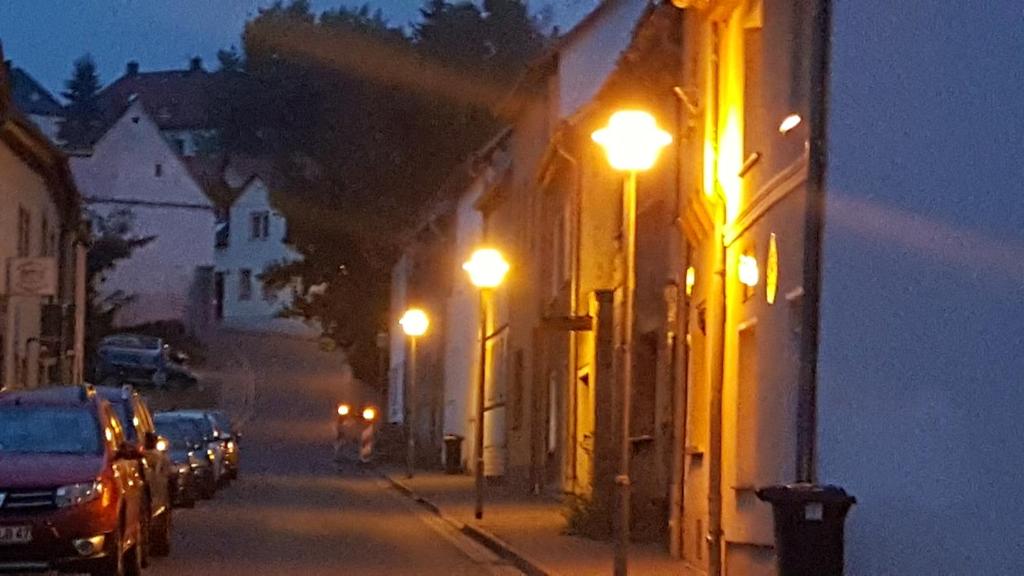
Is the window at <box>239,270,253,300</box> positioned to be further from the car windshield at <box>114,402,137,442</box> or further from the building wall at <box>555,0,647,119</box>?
the car windshield at <box>114,402,137,442</box>

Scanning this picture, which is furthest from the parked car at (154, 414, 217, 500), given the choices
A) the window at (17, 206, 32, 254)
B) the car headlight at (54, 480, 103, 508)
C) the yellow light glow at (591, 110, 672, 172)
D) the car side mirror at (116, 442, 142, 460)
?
the yellow light glow at (591, 110, 672, 172)

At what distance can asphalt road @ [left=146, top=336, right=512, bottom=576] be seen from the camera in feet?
64.4

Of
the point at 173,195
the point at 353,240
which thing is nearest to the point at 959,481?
the point at 353,240

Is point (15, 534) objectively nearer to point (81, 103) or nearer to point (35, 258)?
point (35, 258)

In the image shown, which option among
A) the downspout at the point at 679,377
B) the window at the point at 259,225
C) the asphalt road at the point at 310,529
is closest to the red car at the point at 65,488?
the asphalt road at the point at 310,529

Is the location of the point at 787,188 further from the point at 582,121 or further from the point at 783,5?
the point at 582,121

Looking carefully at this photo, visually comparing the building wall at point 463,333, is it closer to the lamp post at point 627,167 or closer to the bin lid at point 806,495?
the lamp post at point 627,167

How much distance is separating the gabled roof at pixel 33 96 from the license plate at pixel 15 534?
103 m

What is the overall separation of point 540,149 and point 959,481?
81.4 feet

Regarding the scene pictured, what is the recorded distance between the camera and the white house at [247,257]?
9556 centimetres

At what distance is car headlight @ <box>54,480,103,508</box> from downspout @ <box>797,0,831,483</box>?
19.2ft

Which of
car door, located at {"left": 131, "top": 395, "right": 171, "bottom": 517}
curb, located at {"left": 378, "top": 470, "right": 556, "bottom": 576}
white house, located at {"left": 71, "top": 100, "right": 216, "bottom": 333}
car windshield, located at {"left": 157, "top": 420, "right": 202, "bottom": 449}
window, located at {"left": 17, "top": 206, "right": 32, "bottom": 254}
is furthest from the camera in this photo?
white house, located at {"left": 71, "top": 100, "right": 216, "bottom": 333}

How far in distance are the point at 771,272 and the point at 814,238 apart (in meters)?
2.04

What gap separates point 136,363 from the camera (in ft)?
217
